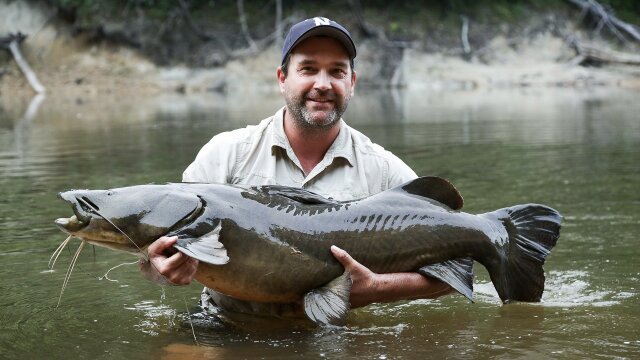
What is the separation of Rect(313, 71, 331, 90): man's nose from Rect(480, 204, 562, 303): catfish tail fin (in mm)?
1014

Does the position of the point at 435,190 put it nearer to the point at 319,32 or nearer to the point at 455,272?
the point at 455,272

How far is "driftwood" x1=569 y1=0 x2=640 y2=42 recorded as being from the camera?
33.9 m

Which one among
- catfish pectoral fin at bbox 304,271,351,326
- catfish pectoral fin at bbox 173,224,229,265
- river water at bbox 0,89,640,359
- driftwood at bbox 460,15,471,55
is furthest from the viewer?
driftwood at bbox 460,15,471,55

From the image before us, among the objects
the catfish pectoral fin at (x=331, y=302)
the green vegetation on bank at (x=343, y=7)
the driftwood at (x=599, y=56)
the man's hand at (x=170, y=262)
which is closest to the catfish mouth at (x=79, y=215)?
the man's hand at (x=170, y=262)

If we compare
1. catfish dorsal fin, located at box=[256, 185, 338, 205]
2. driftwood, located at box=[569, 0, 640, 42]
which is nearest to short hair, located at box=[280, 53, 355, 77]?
catfish dorsal fin, located at box=[256, 185, 338, 205]

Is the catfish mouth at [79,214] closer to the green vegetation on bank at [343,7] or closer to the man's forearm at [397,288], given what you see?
the man's forearm at [397,288]

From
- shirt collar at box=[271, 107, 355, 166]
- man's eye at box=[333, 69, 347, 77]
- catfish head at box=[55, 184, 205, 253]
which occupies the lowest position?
catfish head at box=[55, 184, 205, 253]

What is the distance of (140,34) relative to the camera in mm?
32781

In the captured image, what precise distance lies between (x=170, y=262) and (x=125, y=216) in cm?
28

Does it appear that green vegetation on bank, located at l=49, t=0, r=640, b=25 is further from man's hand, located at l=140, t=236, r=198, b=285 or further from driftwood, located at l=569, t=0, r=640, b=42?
man's hand, located at l=140, t=236, r=198, b=285

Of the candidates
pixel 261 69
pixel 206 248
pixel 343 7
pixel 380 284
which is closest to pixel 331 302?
pixel 380 284

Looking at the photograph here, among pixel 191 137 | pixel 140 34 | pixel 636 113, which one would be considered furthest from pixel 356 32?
pixel 191 137

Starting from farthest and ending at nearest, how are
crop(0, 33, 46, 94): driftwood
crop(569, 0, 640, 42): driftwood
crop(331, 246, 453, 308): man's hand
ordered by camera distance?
crop(569, 0, 640, 42): driftwood
crop(0, 33, 46, 94): driftwood
crop(331, 246, 453, 308): man's hand

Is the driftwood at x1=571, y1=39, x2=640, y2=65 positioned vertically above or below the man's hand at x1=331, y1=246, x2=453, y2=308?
above
